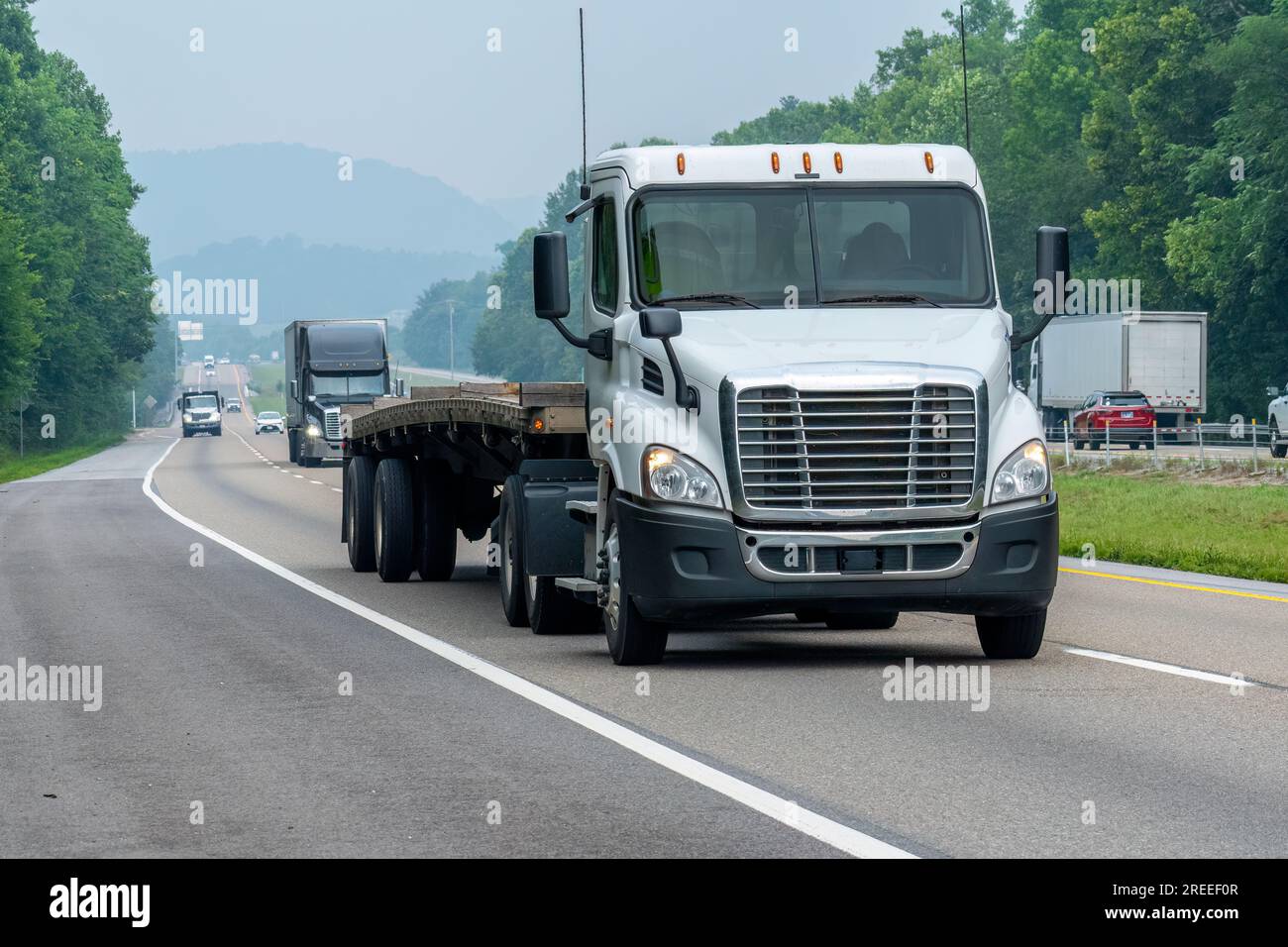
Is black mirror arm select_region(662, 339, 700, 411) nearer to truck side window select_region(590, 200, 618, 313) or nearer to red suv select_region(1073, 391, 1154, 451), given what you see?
truck side window select_region(590, 200, 618, 313)

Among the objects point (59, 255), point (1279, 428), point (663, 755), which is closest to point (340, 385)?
point (1279, 428)

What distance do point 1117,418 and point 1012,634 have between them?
48304 mm

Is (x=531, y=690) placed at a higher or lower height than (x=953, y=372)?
lower

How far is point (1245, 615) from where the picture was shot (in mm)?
15930

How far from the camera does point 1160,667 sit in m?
12.6

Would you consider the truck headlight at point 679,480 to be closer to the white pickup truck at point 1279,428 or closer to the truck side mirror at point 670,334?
Result: the truck side mirror at point 670,334

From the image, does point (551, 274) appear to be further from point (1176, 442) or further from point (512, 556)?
point (1176, 442)

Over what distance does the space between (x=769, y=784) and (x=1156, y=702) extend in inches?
126

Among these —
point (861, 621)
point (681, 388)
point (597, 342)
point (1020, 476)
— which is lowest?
point (861, 621)

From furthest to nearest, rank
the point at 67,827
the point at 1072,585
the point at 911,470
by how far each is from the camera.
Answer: the point at 1072,585
the point at 911,470
the point at 67,827

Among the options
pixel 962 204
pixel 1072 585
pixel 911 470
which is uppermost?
pixel 962 204
